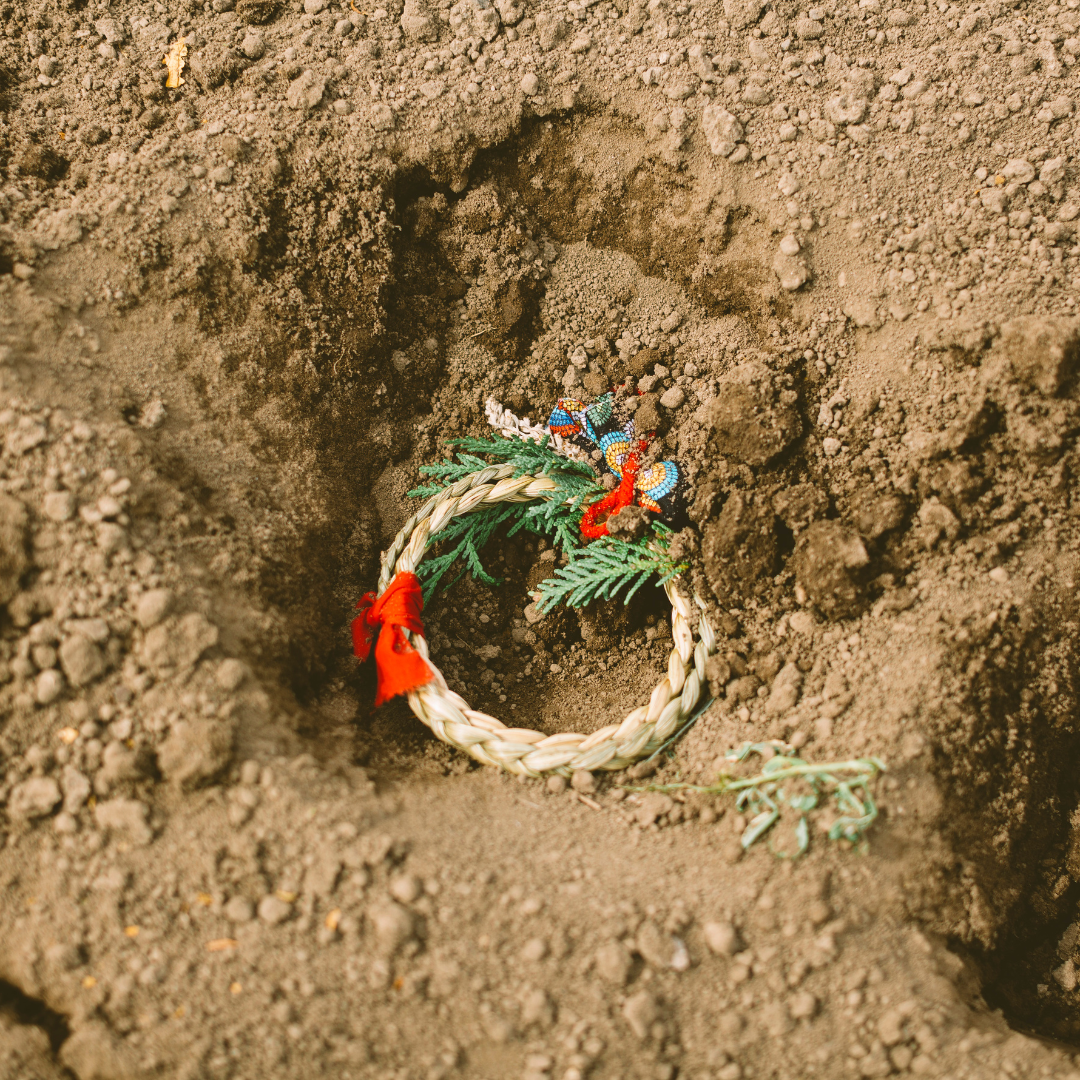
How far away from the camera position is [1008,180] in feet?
7.61

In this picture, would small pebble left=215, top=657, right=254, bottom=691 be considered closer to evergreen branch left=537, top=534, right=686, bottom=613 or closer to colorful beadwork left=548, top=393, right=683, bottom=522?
evergreen branch left=537, top=534, right=686, bottom=613

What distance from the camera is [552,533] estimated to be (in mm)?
2625

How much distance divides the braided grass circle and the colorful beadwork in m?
0.27

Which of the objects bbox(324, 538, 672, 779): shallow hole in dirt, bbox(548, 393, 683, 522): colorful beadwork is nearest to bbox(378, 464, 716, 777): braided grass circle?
bbox(324, 538, 672, 779): shallow hole in dirt

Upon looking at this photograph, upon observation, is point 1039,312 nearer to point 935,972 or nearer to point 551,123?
point 551,123

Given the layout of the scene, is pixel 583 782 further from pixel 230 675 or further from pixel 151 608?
pixel 151 608

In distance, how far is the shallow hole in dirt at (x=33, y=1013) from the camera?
1.75 metres

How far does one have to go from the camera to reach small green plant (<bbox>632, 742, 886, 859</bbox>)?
74.3 inches

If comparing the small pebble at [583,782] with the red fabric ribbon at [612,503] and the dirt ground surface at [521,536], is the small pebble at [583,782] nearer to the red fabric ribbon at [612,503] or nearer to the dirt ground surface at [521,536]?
the dirt ground surface at [521,536]

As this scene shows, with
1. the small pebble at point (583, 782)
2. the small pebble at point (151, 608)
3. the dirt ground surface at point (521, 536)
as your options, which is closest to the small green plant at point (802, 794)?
the dirt ground surface at point (521, 536)

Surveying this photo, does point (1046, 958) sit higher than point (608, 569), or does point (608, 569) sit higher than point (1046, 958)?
point (608, 569)

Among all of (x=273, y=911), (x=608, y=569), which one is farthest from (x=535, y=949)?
(x=608, y=569)

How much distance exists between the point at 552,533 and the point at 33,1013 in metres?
1.73

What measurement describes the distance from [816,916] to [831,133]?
6.81 feet
